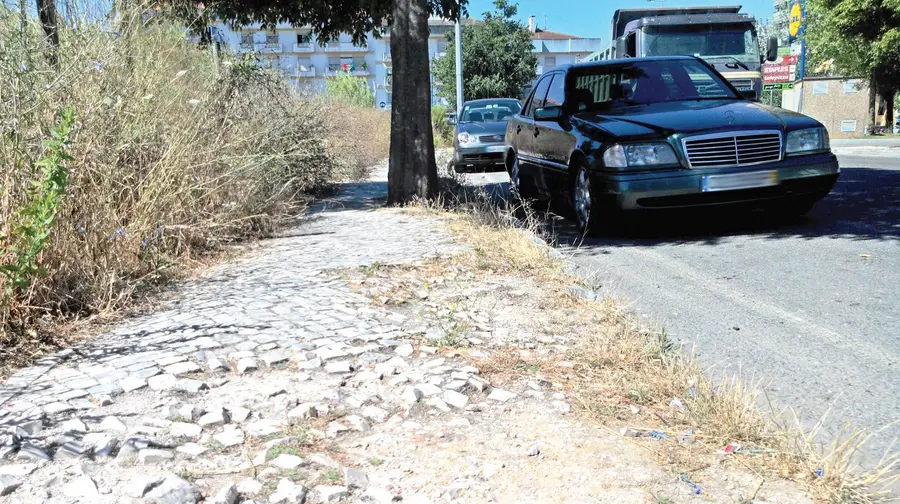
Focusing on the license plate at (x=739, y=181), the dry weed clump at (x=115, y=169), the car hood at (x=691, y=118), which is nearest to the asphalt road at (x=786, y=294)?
the license plate at (x=739, y=181)

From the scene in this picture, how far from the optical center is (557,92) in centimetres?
979

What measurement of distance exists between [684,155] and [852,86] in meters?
40.4

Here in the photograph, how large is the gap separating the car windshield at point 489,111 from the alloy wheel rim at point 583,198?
35.0 ft

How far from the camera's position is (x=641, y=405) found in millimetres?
3283

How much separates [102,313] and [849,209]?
7.73 m

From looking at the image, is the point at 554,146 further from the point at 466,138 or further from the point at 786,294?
the point at 466,138

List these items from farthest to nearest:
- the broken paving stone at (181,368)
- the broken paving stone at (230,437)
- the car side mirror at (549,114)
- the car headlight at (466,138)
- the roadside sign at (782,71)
Result: 1. the roadside sign at (782,71)
2. the car headlight at (466,138)
3. the car side mirror at (549,114)
4. the broken paving stone at (181,368)
5. the broken paving stone at (230,437)

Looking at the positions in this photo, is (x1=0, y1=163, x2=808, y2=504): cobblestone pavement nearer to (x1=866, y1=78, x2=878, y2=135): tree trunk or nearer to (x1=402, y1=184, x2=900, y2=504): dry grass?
(x1=402, y1=184, x2=900, y2=504): dry grass

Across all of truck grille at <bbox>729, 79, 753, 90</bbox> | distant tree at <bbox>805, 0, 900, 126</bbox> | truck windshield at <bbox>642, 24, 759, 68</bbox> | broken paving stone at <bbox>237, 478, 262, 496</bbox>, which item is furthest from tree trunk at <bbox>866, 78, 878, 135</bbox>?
broken paving stone at <bbox>237, 478, 262, 496</bbox>

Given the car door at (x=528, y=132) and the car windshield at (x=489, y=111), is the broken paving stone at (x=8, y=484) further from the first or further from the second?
the car windshield at (x=489, y=111)

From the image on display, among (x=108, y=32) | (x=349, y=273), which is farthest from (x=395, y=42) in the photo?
(x=349, y=273)

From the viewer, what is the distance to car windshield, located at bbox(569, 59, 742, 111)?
348 inches

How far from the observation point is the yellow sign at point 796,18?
3722 centimetres

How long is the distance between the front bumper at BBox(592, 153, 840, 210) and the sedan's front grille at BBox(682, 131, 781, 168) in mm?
82
